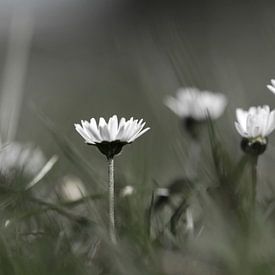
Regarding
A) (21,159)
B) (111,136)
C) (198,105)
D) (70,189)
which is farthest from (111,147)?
(198,105)

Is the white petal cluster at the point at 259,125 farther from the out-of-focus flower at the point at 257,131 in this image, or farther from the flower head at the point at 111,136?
the flower head at the point at 111,136

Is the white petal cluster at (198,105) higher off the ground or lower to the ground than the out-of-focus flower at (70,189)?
higher

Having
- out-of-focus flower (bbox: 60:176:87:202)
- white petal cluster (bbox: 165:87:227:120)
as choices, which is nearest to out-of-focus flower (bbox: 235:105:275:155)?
out-of-focus flower (bbox: 60:176:87:202)

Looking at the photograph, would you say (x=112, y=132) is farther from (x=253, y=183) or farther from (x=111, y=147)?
(x=253, y=183)

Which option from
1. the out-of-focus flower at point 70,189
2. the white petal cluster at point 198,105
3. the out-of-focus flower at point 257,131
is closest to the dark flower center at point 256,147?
the out-of-focus flower at point 257,131

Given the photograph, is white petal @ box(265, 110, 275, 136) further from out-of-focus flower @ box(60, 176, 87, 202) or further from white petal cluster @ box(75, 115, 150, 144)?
out-of-focus flower @ box(60, 176, 87, 202)

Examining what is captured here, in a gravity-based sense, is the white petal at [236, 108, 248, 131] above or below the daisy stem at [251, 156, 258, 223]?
above
